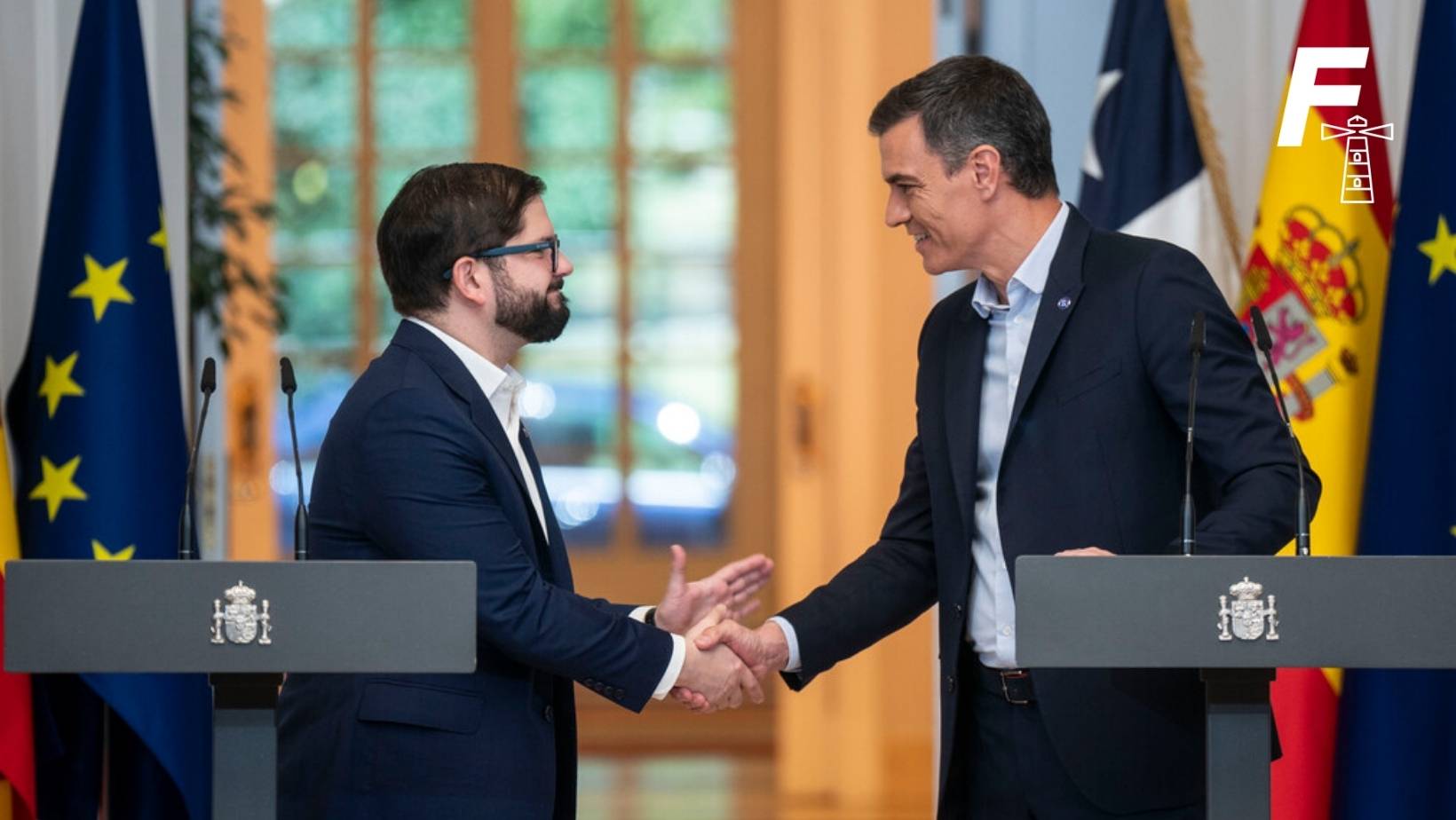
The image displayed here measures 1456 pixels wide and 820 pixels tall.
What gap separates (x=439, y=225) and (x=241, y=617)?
0.81m

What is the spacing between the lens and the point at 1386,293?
3432mm

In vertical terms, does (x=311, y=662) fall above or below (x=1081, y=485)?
below

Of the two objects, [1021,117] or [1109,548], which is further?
[1021,117]

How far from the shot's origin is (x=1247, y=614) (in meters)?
1.88

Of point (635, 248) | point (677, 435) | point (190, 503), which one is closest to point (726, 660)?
point (190, 503)

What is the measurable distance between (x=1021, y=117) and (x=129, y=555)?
1899 mm

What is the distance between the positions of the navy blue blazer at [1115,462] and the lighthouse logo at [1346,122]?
49.1 inches

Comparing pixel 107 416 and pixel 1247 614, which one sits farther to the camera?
pixel 107 416

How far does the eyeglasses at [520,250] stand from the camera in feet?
8.46

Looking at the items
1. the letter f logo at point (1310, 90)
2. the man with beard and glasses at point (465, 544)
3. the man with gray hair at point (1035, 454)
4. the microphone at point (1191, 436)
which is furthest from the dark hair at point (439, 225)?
the letter f logo at point (1310, 90)

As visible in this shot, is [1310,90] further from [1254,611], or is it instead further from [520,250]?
[1254,611]

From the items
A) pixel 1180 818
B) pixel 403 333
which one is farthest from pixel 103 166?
pixel 1180 818

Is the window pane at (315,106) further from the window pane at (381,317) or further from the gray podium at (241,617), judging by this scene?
the gray podium at (241,617)

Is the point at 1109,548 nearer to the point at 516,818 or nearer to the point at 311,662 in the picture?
the point at 516,818
